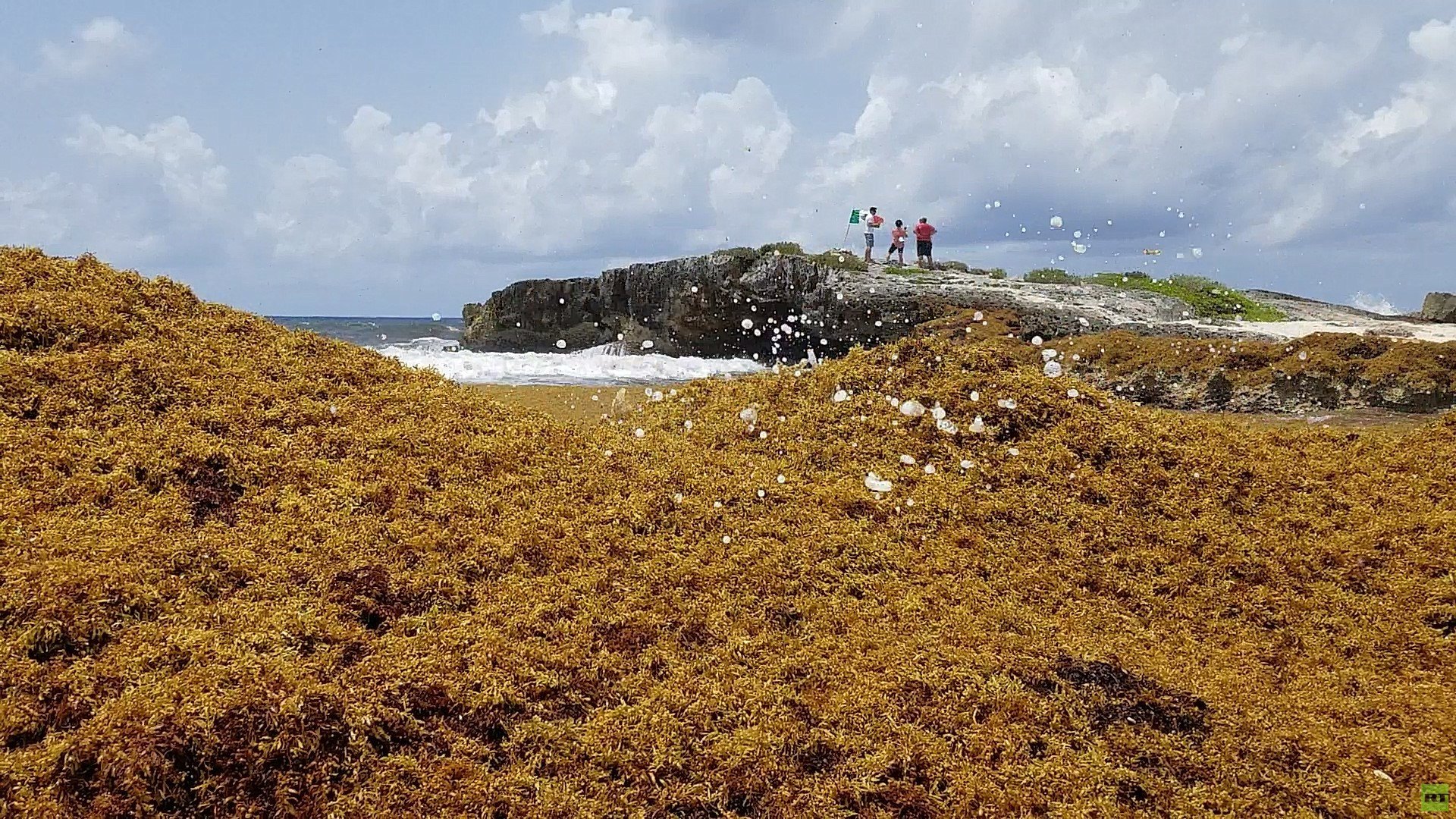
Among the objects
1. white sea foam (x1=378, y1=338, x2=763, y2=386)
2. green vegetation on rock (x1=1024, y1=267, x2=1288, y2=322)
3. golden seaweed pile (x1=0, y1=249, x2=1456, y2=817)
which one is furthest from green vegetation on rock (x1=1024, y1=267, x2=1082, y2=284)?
golden seaweed pile (x1=0, y1=249, x2=1456, y2=817)

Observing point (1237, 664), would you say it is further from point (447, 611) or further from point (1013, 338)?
point (1013, 338)

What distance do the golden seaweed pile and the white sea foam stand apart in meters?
9.17

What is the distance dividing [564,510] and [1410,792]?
384cm

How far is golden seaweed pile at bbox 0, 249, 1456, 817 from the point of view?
9.43 ft

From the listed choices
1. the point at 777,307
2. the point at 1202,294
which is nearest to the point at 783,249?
the point at 777,307

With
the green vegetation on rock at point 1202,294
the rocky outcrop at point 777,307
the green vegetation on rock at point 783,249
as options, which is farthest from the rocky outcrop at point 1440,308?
the green vegetation on rock at point 783,249

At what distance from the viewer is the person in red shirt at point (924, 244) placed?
1909 cm

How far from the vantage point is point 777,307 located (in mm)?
19516

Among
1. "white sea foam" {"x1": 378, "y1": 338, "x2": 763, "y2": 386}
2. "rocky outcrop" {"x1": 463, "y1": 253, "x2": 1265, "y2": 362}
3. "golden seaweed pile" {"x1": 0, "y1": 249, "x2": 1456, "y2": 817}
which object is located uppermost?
"rocky outcrop" {"x1": 463, "y1": 253, "x2": 1265, "y2": 362}

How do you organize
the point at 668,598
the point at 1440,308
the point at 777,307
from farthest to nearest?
the point at 777,307 → the point at 1440,308 → the point at 668,598

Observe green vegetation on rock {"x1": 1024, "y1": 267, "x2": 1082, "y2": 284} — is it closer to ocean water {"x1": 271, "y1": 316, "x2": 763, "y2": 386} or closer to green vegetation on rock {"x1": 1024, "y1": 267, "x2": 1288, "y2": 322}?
green vegetation on rock {"x1": 1024, "y1": 267, "x2": 1288, "y2": 322}

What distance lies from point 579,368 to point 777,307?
4.91 meters

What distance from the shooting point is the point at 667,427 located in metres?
6.70

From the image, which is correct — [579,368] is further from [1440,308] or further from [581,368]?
[1440,308]
